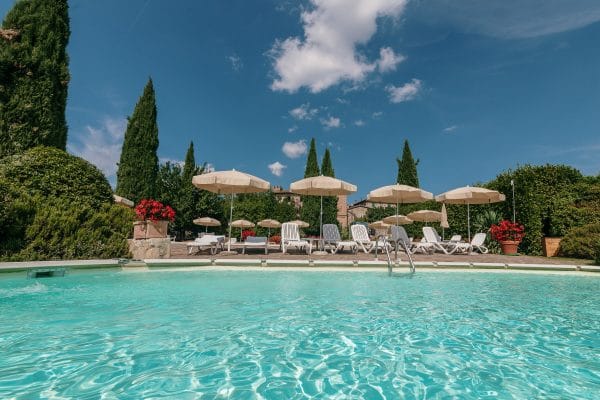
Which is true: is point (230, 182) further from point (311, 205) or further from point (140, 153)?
point (311, 205)

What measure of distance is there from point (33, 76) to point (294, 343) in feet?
51.6

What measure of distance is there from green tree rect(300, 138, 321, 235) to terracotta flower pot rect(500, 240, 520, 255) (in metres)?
18.6

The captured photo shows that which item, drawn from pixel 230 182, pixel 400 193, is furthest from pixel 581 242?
pixel 230 182

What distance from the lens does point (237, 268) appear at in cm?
838

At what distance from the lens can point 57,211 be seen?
7859 millimetres

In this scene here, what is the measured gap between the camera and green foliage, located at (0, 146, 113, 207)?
812cm

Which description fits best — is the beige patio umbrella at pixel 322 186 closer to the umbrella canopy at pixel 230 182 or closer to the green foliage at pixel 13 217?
the umbrella canopy at pixel 230 182

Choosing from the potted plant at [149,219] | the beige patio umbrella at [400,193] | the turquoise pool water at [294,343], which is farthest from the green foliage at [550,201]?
the potted plant at [149,219]

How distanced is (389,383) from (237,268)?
666 cm

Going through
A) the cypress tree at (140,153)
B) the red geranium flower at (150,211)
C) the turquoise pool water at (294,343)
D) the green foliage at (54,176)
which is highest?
the cypress tree at (140,153)

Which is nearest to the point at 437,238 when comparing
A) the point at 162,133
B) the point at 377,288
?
the point at 377,288

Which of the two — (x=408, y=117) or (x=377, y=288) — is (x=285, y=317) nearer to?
(x=377, y=288)

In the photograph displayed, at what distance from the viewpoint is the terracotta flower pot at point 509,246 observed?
1241 cm

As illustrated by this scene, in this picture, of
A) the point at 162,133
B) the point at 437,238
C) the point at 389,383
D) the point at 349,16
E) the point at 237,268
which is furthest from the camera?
the point at 162,133
